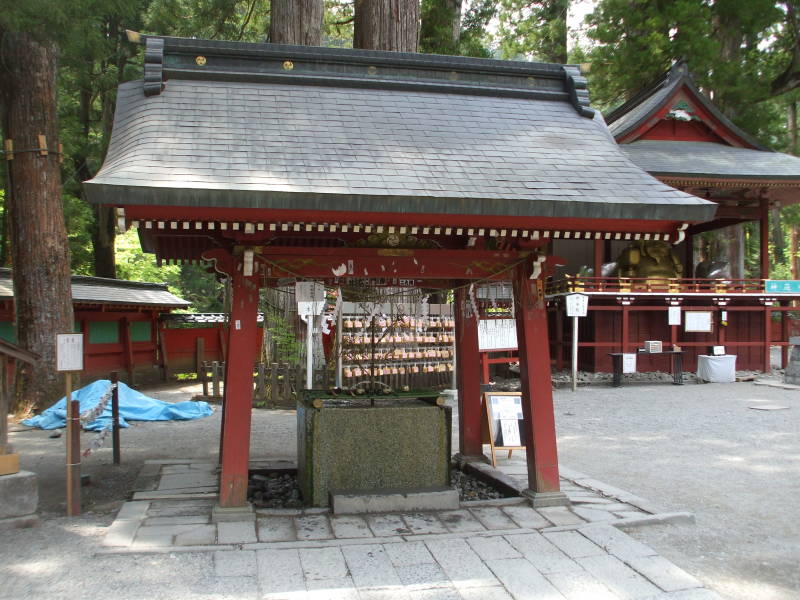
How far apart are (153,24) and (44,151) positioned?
25.5 feet

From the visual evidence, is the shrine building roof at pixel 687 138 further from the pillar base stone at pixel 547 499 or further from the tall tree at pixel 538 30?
the pillar base stone at pixel 547 499

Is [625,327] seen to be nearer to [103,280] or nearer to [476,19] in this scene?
[476,19]

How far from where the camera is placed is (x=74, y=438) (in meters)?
6.43

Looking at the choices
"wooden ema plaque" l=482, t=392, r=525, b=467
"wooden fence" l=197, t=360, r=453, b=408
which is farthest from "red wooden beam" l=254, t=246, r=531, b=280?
"wooden fence" l=197, t=360, r=453, b=408

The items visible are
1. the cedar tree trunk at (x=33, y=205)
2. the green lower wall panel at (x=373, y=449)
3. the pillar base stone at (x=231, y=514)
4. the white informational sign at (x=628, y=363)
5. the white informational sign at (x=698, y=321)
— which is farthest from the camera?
the white informational sign at (x=698, y=321)

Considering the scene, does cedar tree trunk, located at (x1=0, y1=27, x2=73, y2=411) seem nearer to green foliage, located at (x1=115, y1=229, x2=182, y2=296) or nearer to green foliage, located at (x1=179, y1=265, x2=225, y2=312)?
green foliage, located at (x1=115, y1=229, x2=182, y2=296)

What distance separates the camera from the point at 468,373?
326 inches

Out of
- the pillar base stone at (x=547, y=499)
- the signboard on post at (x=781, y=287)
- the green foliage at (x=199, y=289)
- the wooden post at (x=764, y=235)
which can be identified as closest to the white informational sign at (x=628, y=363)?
the signboard on post at (x=781, y=287)

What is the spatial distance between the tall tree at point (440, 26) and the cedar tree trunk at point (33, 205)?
8.38 m

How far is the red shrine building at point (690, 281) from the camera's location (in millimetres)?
18000

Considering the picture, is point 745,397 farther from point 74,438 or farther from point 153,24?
point 153,24

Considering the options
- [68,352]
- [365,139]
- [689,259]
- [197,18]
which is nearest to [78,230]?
[197,18]

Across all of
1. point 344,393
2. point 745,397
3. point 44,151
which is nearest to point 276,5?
point 44,151

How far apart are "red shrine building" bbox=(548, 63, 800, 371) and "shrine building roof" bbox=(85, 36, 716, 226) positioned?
1070 centimetres
